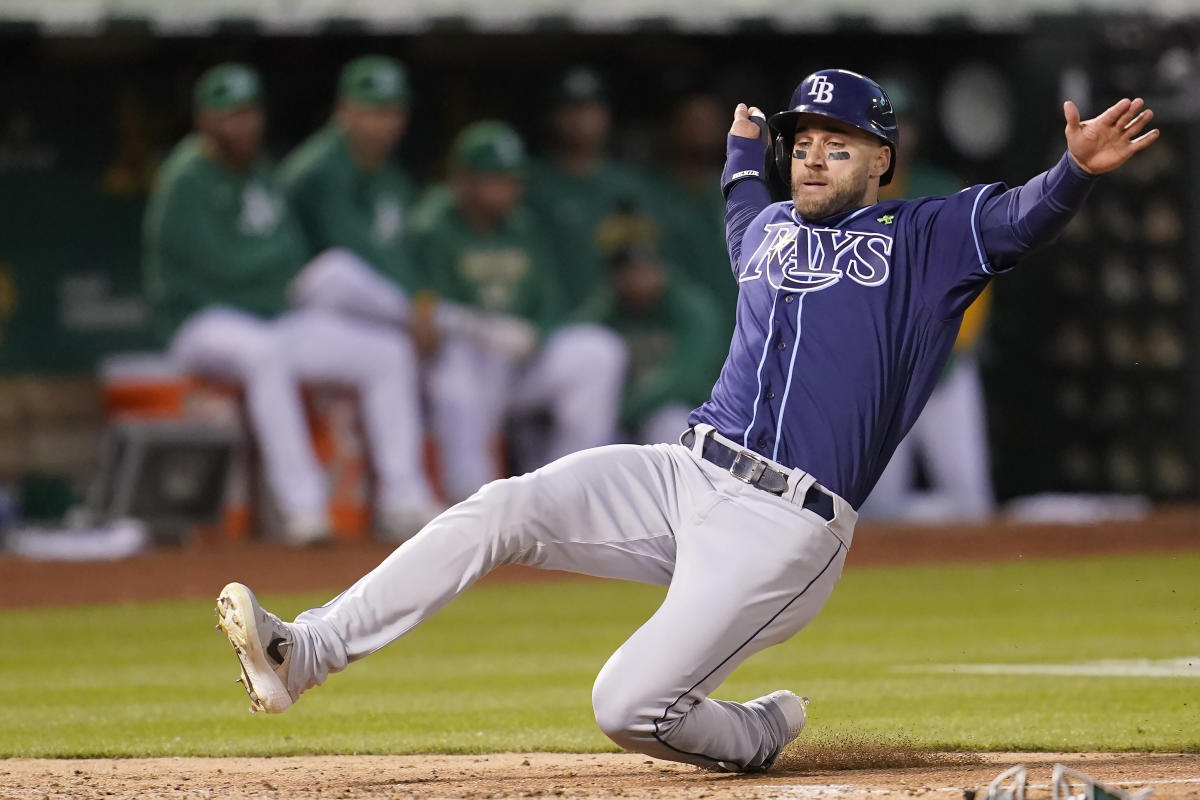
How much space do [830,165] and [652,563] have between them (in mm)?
1060

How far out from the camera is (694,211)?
14.6 meters

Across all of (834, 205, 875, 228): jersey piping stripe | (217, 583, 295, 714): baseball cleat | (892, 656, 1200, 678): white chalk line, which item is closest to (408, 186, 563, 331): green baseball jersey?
(892, 656, 1200, 678): white chalk line

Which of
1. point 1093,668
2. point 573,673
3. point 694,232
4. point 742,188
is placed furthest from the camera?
point 694,232

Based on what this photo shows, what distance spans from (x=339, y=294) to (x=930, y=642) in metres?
5.77

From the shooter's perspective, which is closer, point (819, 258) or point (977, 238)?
point (977, 238)

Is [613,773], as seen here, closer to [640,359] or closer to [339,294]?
[339,294]

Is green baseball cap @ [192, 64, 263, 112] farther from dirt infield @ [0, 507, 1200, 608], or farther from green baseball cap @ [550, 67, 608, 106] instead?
dirt infield @ [0, 507, 1200, 608]

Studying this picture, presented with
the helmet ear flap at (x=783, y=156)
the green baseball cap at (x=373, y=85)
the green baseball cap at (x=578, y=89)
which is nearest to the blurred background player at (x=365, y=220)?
the green baseball cap at (x=373, y=85)

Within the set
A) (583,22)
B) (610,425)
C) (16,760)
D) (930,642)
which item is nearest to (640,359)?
(610,425)

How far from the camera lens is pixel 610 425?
1350cm

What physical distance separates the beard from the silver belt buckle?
0.64m

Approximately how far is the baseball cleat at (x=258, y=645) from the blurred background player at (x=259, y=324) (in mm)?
7538

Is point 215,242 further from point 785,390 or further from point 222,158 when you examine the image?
point 785,390

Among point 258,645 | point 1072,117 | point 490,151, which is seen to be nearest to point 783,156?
point 1072,117
